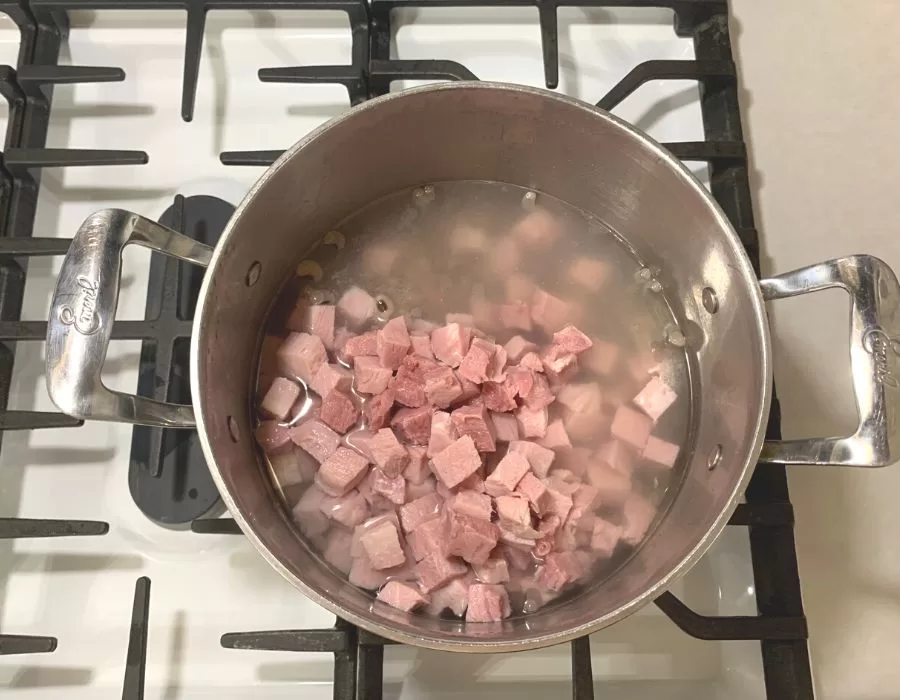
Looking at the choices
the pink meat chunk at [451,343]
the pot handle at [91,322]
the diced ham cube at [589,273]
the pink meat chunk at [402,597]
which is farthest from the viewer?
the diced ham cube at [589,273]

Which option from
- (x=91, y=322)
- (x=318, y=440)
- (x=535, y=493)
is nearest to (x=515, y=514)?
(x=535, y=493)

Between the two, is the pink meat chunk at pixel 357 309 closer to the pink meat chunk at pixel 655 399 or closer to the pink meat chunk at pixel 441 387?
the pink meat chunk at pixel 441 387

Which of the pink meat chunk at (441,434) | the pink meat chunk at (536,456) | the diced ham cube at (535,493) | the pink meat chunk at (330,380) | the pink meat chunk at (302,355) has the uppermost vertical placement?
the pink meat chunk at (302,355)

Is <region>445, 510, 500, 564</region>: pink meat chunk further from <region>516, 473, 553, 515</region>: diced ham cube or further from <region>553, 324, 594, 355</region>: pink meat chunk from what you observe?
<region>553, 324, 594, 355</region>: pink meat chunk

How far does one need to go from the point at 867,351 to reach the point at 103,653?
2.89 feet

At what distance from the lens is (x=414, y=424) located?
2.90 feet

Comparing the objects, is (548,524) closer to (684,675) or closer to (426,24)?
(684,675)

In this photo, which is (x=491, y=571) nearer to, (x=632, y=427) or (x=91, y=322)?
(x=632, y=427)

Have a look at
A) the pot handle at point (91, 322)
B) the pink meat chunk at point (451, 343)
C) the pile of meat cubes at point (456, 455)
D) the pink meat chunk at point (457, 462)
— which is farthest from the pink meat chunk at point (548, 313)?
the pot handle at point (91, 322)

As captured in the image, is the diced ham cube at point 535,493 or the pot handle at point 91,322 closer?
the pot handle at point 91,322

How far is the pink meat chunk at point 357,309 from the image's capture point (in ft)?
3.14

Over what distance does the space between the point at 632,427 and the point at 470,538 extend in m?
0.27

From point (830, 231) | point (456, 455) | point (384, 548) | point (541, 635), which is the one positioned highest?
point (830, 231)

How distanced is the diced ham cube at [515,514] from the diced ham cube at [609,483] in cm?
12
